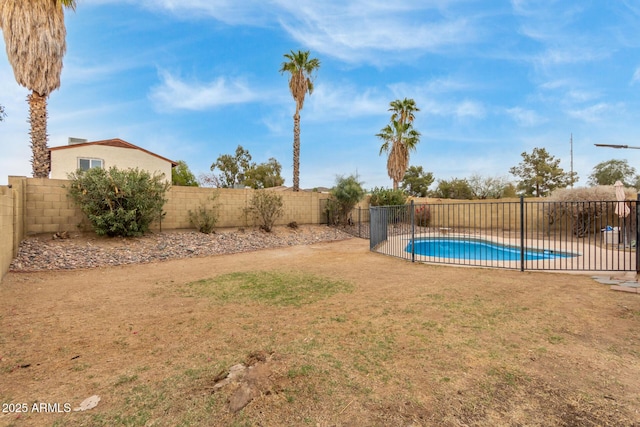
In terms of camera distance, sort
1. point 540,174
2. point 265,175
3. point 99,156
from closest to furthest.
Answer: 1. point 99,156
2. point 540,174
3. point 265,175

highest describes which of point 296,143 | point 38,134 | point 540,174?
point 296,143

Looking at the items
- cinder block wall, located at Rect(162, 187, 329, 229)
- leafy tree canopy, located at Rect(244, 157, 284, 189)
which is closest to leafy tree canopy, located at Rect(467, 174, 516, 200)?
cinder block wall, located at Rect(162, 187, 329, 229)

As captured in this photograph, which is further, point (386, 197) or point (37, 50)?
point (386, 197)

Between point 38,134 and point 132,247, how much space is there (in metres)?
5.72

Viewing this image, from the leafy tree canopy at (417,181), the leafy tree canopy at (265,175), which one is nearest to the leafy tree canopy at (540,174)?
the leafy tree canopy at (417,181)

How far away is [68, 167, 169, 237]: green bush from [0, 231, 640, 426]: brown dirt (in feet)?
13.8

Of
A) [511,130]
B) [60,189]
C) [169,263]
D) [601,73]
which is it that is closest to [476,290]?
[169,263]

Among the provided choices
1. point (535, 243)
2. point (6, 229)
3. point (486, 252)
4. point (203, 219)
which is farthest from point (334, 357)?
point (535, 243)

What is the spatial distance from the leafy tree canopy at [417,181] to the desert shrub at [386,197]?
741 inches

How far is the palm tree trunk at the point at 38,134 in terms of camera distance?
32.8ft

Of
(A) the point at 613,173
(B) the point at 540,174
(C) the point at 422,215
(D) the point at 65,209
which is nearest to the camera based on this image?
(D) the point at 65,209

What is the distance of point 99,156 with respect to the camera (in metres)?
15.8

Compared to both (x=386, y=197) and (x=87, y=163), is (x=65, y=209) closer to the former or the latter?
(x=87, y=163)

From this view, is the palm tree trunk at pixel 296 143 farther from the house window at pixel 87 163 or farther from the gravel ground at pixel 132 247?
the house window at pixel 87 163
